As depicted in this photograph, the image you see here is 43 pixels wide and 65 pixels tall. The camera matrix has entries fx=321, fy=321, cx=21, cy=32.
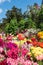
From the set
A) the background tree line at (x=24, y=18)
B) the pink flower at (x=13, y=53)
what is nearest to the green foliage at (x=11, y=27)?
the background tree line at (x=24, y=18)

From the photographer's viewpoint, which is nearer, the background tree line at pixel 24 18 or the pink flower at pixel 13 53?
the pink flower at pixel 13 53

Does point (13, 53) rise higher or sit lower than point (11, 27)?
higher

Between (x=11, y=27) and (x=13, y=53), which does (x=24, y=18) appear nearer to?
(x=11, y=27)

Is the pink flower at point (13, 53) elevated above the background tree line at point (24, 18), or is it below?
above

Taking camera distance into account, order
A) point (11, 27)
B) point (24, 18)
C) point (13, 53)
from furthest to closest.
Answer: point (24, 18) < point (11, 27) < point (13, 53)

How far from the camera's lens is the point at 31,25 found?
89.4 feet

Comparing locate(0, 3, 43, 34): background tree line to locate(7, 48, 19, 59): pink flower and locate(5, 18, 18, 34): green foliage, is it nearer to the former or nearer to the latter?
locate(5, 18, 18, 34): green foliage

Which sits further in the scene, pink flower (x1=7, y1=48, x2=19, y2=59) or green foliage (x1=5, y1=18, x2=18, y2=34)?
green foliage (x1=5, y1=18, x2=18, y2=34)

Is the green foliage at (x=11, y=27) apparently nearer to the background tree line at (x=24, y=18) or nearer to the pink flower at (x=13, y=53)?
the background tree line at (x=24, y=18)

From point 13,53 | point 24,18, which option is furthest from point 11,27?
point 13,53

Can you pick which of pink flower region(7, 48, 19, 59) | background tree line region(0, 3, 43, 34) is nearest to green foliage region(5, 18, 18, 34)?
→ background tree line region(0, 3, 43, 34)

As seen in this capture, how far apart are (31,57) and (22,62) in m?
0.63

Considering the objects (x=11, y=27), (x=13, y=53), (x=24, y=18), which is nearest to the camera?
(x=13, y=53)

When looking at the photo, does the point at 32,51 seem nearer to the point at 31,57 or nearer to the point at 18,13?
the point at 31,57
